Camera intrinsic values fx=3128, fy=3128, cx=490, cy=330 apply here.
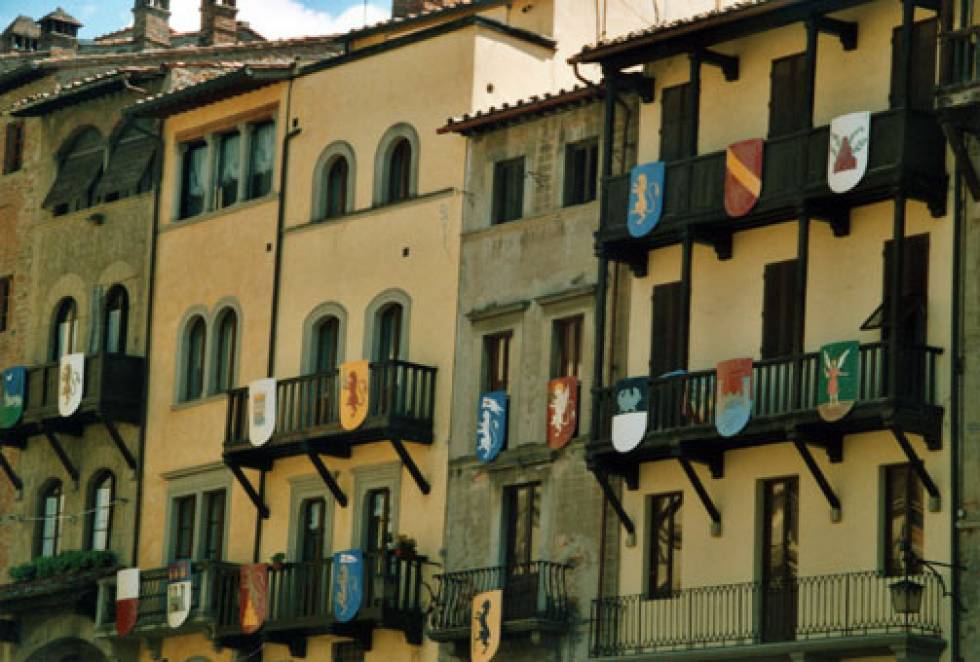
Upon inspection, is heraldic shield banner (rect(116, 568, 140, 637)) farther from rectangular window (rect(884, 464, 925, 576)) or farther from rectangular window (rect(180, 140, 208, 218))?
rectangular window (rect(884, 464, 925, 576))

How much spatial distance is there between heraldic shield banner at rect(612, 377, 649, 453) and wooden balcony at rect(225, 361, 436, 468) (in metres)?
5.98

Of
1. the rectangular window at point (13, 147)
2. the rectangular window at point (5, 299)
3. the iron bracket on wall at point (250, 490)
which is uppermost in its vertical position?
the rectangular window at point (13, 147)

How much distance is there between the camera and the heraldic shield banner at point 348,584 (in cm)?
4972

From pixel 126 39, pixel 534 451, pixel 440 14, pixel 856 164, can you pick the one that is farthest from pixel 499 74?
pixel 126 39

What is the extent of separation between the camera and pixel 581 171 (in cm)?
4881

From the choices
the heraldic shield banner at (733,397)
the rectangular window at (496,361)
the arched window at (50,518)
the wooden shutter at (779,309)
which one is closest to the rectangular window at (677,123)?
the wooden shutter at (779,309)

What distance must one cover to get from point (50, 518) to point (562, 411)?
15.7 metres

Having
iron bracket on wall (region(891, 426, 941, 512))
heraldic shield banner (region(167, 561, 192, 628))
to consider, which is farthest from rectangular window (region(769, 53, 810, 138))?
heraldic shield banner (region(167, 561, 192, 628))

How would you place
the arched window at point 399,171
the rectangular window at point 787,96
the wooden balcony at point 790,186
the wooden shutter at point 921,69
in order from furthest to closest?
1. the arched window at point 399,171
2. the rectangular window at point 787,96
3. the wooden shutter at point 921,69
4. the wooden balcony at point 790,186

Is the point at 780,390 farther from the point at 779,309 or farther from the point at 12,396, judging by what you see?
the point at 12,396

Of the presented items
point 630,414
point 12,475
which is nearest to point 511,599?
point 630,414

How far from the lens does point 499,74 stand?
5166 centimetres

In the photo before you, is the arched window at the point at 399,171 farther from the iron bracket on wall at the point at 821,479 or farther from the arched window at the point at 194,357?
the iron bracket on wall at the point at 821,479

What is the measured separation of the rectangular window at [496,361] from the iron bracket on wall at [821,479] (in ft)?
26.1
